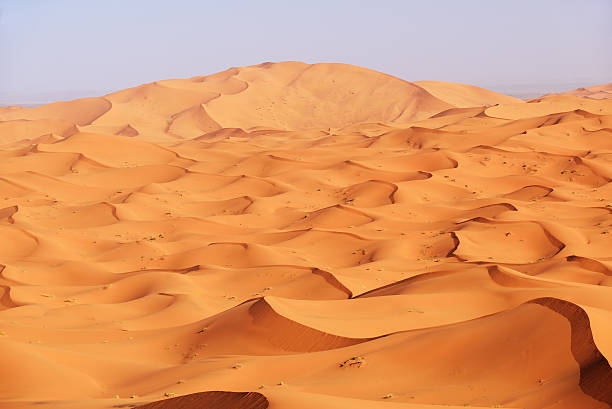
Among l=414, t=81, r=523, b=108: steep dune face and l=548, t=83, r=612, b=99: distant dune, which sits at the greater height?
l=414, t=81, r=523, b=108: steep dune face

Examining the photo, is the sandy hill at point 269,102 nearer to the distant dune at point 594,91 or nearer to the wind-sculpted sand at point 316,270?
the distant dune at point 594,91

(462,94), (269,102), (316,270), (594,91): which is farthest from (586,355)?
(594,91)

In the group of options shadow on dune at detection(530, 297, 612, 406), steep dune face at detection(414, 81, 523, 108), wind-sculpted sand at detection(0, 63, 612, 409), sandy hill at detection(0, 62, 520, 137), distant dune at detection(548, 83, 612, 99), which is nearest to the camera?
shadow on dune at detection(530, 297, 612, 406)

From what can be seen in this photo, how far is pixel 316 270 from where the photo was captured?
1573cm

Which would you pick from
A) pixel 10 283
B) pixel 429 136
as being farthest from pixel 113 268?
pixel 429 136

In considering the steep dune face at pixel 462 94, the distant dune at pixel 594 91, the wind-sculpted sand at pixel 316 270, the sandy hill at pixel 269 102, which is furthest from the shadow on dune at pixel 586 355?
the distant dune at pixel 594 91

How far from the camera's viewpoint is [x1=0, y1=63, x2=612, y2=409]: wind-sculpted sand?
784cm

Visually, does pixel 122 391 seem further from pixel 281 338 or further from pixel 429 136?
pixel 429 136

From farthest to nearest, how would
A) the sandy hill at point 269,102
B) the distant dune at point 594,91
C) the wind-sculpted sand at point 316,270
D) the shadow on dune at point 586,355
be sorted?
the distant dune at point 594,91
the sandy hill at point 269,102
the wind-sculpted sand at point 316,270
the shadow on dune at point 586,355

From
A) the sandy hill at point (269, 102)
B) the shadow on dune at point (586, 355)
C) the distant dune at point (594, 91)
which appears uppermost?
the shadow on dune at point (586, 355)

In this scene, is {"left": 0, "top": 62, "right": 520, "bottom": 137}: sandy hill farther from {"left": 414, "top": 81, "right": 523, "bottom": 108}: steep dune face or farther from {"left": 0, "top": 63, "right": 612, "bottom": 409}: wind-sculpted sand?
{"left": 0, "top": 63, "right": 612, "bottom": 409}: wind-sculpted sand

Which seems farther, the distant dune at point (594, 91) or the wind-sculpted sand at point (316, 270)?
the distant dune at point (594, 91)

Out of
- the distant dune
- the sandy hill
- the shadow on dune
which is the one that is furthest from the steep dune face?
the shadow on dune

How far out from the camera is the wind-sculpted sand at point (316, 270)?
25.7ft
